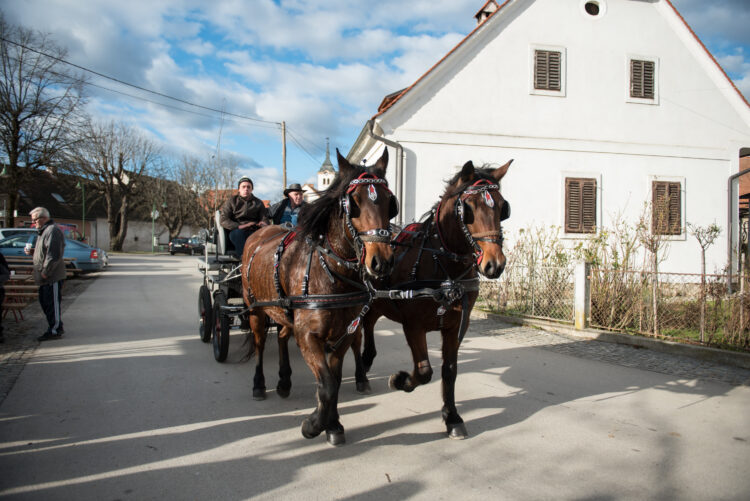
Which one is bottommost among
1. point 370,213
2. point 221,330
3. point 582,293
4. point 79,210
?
point 221,330

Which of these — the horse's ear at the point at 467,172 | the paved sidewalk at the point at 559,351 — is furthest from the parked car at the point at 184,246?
the horse's ear at the point at 467,172

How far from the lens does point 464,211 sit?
3.51m

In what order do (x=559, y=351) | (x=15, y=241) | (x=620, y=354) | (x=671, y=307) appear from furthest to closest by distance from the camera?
(x=15, y=241) < (x=671, y=307) < (x=559, y=351) < (x=620, y=354)

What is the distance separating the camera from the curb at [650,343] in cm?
584

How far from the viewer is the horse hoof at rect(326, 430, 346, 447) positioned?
3373 millimetres

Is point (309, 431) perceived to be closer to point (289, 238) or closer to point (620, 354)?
point (289, 238)

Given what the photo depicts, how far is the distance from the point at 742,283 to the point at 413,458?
558 centimetres

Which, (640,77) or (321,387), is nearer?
(321,387)

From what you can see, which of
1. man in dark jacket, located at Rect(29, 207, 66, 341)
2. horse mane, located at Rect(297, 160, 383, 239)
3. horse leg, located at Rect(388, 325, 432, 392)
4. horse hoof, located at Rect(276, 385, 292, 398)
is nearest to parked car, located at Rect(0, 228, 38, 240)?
man in dark jacket, located at Rect(29, 207, 66, 341)

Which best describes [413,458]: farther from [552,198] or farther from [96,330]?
[552,198]

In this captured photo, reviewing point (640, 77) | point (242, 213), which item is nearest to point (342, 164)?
point (242, 213)

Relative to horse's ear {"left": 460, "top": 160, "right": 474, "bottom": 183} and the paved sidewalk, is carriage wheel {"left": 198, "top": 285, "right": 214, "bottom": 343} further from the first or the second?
horse's ear {"left": 460, "top": 160, "right": 474, "bottom": 183}

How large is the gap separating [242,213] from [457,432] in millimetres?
3881

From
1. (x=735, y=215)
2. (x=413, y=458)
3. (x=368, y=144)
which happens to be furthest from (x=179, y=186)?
(x=413, y=458)
